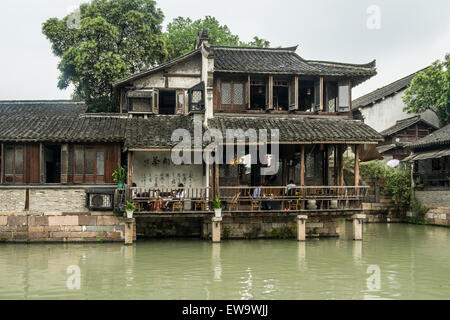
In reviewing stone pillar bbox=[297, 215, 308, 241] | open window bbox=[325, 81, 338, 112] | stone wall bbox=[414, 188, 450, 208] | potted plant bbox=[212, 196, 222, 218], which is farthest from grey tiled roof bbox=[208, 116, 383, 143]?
stone wall bbox=[414, 188, 450, 208]

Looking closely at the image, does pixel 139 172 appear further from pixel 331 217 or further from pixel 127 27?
pixel 127 27

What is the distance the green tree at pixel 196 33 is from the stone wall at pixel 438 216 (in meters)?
15.4

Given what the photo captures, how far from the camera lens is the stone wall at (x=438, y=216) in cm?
2322

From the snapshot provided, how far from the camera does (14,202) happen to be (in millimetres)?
16688

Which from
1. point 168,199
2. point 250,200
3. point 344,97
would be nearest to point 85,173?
point 168,199

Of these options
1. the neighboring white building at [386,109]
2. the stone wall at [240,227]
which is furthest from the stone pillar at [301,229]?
the neighboring white building at [386,109]

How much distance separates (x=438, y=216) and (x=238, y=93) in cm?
1309

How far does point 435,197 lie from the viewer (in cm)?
2422

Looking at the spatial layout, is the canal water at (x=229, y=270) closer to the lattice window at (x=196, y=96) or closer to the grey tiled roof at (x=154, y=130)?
the grey tiled roof at (x=154, y=130)

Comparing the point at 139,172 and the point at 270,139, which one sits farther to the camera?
the point at 139,172

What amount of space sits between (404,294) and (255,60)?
496 inches

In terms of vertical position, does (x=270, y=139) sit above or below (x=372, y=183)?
above
